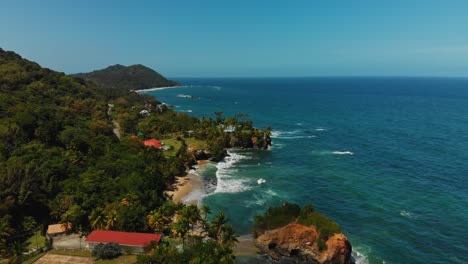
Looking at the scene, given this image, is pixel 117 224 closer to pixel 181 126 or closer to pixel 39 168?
pixel 39 168

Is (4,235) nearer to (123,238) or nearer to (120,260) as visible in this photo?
(123,238)

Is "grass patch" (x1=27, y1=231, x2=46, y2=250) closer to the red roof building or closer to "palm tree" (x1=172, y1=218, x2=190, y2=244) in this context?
the red roof building

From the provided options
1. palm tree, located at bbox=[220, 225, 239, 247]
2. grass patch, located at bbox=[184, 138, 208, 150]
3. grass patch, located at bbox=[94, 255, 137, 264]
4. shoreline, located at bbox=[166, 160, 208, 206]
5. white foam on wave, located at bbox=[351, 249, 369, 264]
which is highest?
grass patch, located at bbox=[184, 138, 208, 150]

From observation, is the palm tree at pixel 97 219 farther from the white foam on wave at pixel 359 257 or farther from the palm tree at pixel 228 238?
the white foam on wave at pixel 359 257

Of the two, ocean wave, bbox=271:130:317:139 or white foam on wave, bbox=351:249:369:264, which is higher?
ocean wave, bbox=271:130:317:139

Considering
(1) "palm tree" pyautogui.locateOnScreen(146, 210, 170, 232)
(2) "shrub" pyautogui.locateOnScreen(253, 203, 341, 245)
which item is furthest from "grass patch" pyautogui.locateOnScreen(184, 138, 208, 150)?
(2) "shrub" pyautogui.locateOnScreen(253, 203, 341, 245)

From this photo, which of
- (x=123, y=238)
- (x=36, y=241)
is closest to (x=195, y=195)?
(x=123, y=238)

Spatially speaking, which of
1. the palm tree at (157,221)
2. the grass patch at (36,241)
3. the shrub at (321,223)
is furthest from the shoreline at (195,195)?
the grass patch at (36,241)
